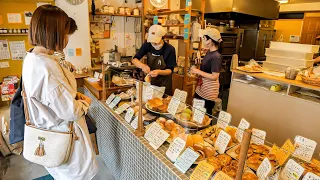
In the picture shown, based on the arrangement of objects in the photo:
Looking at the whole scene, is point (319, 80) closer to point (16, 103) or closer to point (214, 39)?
point (214, 39)

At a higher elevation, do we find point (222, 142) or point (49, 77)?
point (49, 77)

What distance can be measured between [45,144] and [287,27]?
8.49m

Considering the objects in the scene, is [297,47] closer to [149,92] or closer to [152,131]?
[149,92]

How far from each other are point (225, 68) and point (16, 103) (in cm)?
475

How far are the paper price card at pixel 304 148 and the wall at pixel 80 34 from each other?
10.8 ft

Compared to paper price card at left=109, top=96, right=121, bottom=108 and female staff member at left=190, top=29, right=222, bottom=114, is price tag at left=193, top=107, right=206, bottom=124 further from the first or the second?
female staff member at left=190, top=29, right=222, bottom=114

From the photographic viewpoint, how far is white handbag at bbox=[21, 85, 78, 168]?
1209 mm

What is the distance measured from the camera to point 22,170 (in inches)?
92.7

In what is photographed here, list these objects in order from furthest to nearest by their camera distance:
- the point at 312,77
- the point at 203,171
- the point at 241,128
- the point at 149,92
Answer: the point at 312,77 → the point at 149,92 → the point at 241,128 → the point at 203,171

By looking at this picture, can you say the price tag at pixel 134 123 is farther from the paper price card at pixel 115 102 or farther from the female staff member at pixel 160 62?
the female staff member at pixel 160 62

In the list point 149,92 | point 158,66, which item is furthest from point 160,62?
point 149,92

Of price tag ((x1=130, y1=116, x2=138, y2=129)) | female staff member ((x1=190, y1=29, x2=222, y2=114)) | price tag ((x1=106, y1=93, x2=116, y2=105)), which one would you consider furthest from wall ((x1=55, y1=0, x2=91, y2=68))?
price tag ((x1=130, y1=116, x2=138, y2=129))

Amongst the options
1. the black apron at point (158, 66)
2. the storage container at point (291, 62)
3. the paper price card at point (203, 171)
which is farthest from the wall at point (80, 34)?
the paper price card at point (203, 171)

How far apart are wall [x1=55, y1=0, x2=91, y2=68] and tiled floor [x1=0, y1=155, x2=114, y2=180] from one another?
1.67 m
